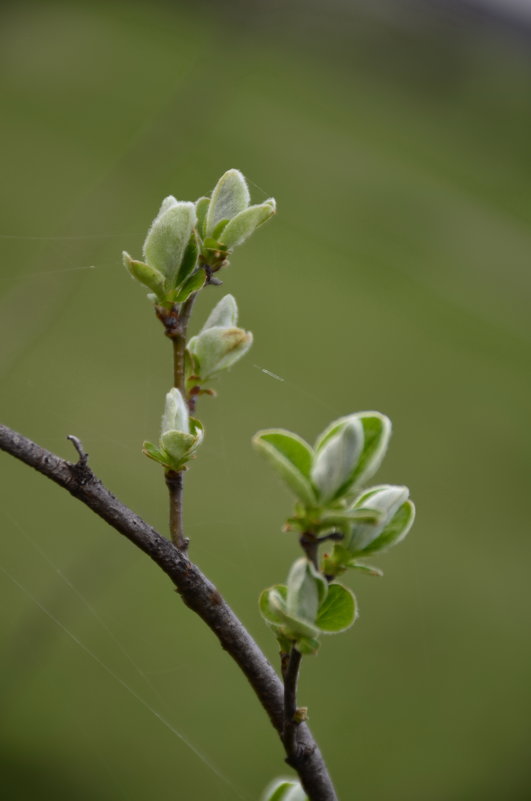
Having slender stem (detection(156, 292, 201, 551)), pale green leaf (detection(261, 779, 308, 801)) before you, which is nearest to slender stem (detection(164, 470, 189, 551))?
slender stem (detection(156, 292, 201, 551))

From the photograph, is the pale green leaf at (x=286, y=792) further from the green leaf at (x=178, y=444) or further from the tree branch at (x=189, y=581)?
the green leaf at (x=178, y=444)

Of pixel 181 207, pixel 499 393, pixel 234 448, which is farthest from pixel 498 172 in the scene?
pixel 181 207

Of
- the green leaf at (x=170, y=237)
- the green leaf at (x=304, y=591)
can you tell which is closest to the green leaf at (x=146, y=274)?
the green leaf at (x=170, y=237)

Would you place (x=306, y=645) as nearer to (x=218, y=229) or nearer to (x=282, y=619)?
(x=282, y=619)

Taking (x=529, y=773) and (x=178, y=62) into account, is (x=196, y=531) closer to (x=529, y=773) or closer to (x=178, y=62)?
(x=529, y=773)

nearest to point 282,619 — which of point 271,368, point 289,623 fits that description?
point 289,623

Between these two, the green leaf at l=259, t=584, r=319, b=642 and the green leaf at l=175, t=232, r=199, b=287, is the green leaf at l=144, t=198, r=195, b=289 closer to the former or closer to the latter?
the green leaf at l=175, t=232, r=199, b=287
